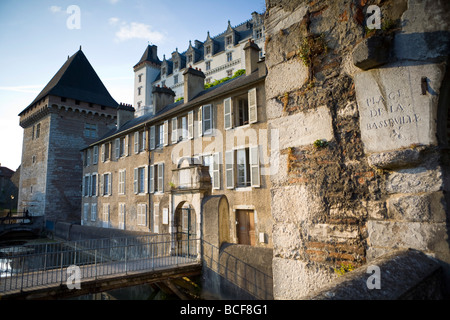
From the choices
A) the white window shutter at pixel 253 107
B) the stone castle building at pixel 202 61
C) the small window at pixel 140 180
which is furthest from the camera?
the stone castle building at pixel 202 61

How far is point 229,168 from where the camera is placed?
13.7 metres

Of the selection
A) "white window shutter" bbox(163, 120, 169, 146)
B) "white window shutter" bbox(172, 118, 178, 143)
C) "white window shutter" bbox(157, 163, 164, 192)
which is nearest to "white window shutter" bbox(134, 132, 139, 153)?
"white window shutter" bbox(157, 163, 164, 192)

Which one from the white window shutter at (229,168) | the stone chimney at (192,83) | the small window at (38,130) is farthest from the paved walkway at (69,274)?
the small window at (38,130)

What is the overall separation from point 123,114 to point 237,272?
70.4 ft

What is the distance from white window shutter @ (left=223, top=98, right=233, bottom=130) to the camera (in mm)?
13859

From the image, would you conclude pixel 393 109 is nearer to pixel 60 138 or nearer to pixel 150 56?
pixel 60 138

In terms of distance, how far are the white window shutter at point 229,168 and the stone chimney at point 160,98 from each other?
9.45 metres

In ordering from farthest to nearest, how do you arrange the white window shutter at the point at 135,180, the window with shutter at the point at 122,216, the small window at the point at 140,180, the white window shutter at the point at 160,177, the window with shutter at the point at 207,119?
the window with shutter at the point at 122,216
the white window shutter at the point at 135,180
the small window at the point at 140,180
the white window shutter at the point at 160,177
the window with shutter at the point at 207,119

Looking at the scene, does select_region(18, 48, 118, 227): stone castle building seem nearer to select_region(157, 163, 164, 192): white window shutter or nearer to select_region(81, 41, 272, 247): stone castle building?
select_region(81, 41, 272, 247): stone castle building

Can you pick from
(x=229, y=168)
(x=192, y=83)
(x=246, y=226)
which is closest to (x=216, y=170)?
(x=229, y=168)

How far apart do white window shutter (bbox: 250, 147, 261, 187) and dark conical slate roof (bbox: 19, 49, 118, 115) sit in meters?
24.4

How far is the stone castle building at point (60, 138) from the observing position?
92.0 feet

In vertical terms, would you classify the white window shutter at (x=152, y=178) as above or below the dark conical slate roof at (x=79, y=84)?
below

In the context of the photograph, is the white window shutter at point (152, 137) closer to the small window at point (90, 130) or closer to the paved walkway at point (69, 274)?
the paved walkway at point (69, 274)
